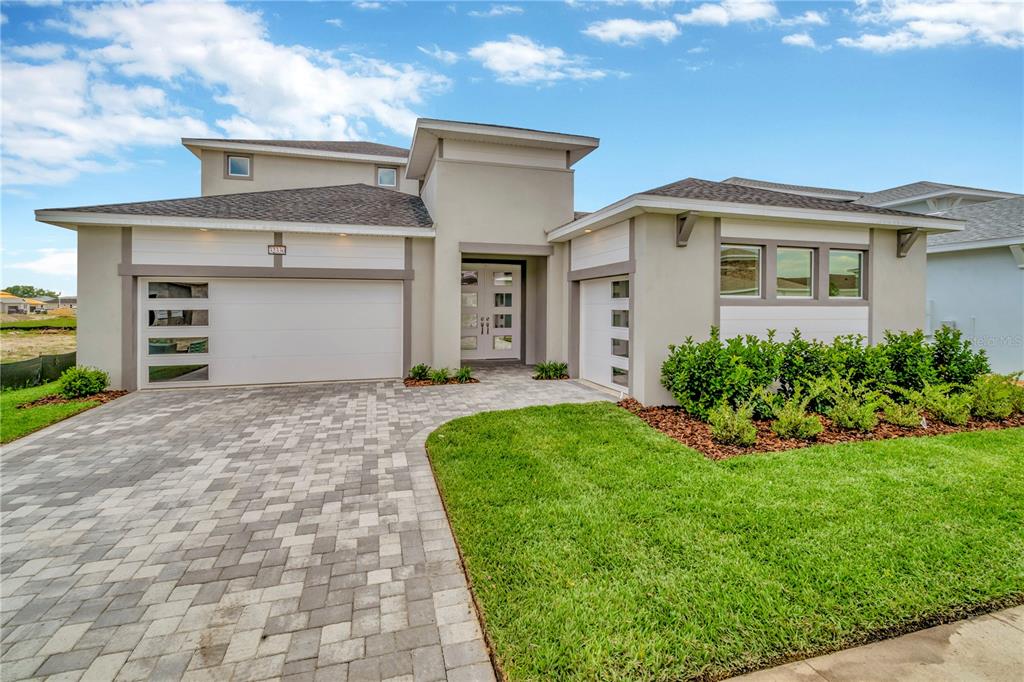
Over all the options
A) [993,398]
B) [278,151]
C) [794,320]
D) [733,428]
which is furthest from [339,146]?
[993,398]

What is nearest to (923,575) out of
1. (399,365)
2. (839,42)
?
(399,365)

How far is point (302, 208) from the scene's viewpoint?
10492mm

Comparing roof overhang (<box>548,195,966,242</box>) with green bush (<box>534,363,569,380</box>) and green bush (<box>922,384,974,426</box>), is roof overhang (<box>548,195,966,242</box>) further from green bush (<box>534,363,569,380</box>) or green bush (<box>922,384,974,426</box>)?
green bush (<box>922,384,974,426</box>)

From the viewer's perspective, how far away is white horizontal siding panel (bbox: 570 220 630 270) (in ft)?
27.2

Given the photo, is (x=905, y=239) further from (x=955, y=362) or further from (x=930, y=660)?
(x=930, y=660)

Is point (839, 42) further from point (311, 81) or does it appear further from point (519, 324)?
point (311, 81)

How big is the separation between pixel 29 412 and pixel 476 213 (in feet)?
28.7

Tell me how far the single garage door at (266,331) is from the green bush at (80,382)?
69 cm

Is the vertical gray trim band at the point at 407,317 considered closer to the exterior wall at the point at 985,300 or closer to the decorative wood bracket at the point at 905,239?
the decorative wood bracket at the point at 905,239

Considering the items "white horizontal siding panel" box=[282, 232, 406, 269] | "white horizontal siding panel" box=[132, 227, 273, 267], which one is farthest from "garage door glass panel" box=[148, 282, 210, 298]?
"white horizontal siding panel" box=[282, 232, 406, 269]

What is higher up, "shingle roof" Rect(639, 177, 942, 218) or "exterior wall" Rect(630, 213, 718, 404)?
"shingle roof" Rect(639, 177, 942, 218)

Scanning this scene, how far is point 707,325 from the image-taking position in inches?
314

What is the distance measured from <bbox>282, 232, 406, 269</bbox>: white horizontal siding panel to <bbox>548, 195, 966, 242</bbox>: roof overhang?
407 cm

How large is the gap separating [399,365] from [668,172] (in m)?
23.1
